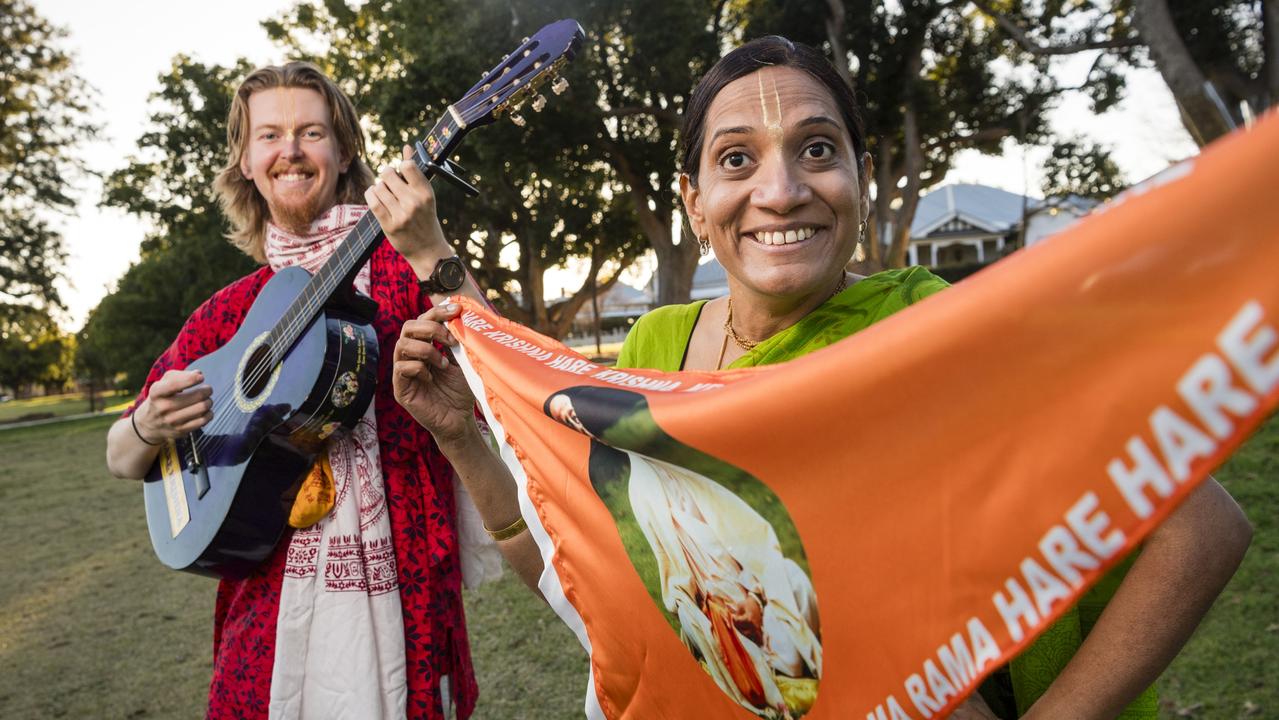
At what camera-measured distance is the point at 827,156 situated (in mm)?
1377

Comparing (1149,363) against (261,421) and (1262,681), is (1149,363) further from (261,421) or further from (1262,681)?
(1262,681)

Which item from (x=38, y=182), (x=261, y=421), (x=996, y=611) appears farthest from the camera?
(x=38, y=182)

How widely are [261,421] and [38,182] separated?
94.2 feet

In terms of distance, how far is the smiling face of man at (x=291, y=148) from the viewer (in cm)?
208

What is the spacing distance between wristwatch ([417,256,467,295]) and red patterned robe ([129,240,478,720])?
0.25 meters

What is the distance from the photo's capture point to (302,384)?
6.42 feet

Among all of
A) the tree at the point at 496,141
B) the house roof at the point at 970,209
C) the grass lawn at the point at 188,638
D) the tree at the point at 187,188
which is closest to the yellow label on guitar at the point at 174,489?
the grass lawn at the point at 188,638

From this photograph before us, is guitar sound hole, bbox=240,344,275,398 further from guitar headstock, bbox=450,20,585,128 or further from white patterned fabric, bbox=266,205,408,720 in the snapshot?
guitar headstock, bbox=450,20,585,128

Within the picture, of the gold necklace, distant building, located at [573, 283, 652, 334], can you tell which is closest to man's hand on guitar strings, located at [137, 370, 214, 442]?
the gold necklace

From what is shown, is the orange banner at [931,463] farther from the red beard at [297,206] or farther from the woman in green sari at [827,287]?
the red beard at [297,206]

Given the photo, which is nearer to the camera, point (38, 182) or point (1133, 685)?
point (1133, 685)

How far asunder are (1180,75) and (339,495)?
754cm

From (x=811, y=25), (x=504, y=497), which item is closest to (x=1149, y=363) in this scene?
(x=504, y=497)

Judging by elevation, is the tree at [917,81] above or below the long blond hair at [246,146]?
above
